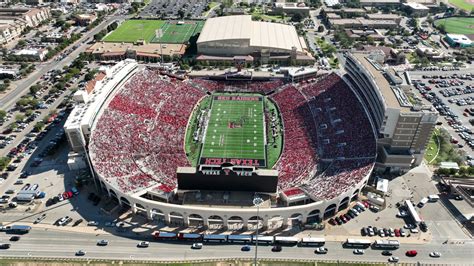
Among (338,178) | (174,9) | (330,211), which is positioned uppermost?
(338,178)

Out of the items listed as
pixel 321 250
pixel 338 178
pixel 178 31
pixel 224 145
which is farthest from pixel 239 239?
pixel 178 31

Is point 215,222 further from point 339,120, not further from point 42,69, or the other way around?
point 42,69

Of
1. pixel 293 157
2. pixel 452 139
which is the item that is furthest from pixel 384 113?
pixel 452 139

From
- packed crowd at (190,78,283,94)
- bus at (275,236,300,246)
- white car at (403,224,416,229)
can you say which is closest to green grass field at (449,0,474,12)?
packed crowd at (190,78,283,94)

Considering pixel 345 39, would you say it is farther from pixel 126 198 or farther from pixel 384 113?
pixel 126 198

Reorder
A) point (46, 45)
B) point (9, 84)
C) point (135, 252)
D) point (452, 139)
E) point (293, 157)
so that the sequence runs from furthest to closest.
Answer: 1. point (46, 45)
2. point (9, 84)
3. point (452, 139)
4. point (293, 157)
5. point (135, 252)

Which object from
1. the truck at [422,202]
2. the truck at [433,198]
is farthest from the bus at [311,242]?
the truck at [433,198]
